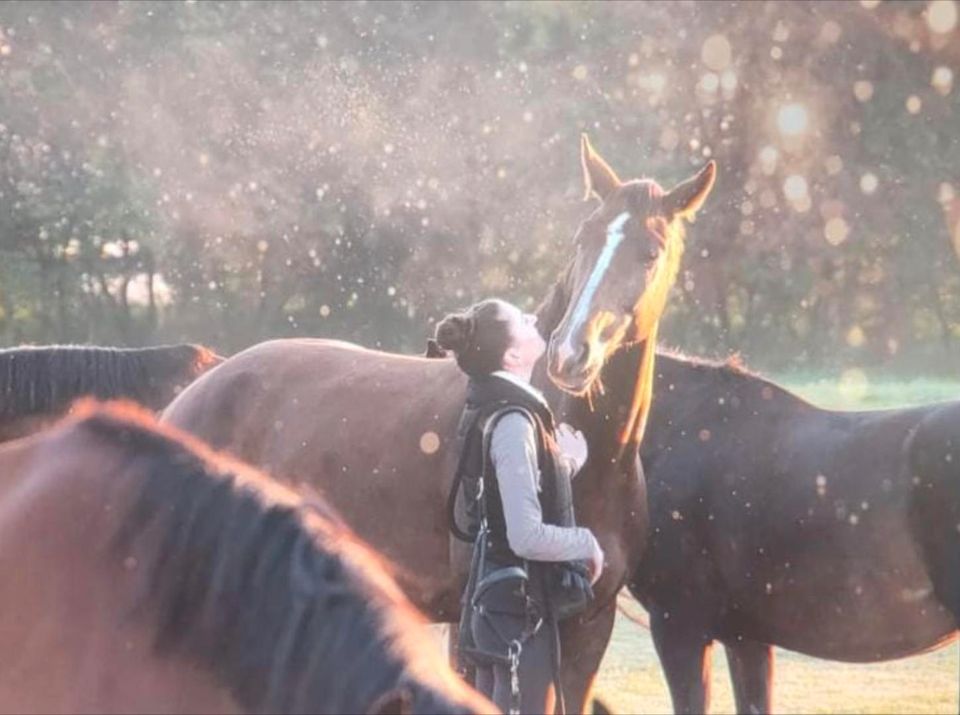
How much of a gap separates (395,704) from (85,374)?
13.7 feet

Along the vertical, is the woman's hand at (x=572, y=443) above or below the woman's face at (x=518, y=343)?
below

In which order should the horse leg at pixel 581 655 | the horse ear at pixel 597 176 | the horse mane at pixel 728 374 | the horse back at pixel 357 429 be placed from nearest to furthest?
the horse leg at pixel 581 655, the horse back at pixel 357 429, the horse ear at pixel 597 176, the horse mane at pixel 728 374

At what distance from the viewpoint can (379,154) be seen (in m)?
18.6

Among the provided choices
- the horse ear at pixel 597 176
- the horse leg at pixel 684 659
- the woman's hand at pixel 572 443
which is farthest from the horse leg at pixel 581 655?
the horse ear at pixel 597 176

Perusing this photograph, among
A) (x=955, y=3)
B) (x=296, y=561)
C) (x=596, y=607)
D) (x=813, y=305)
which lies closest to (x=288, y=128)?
(x=813, y=305)

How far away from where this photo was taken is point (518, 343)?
3225 mm

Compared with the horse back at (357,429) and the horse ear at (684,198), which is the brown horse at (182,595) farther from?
the horse ear at (684,198)

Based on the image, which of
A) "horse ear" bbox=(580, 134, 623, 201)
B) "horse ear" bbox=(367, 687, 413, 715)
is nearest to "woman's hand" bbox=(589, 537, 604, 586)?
"horse ear" bbox=(580, 134, 623, 201)

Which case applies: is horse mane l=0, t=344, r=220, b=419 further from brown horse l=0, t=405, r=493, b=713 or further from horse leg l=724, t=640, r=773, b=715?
brown horse l=0, t=405, r=493, b=713

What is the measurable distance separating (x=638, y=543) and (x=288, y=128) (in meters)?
15.0

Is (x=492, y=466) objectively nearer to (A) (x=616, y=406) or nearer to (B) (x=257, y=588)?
(A) (x=616, y=406)

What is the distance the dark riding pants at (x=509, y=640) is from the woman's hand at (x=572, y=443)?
694 mm

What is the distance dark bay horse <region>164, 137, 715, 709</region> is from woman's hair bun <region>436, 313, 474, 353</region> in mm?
691

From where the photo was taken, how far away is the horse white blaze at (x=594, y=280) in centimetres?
388
